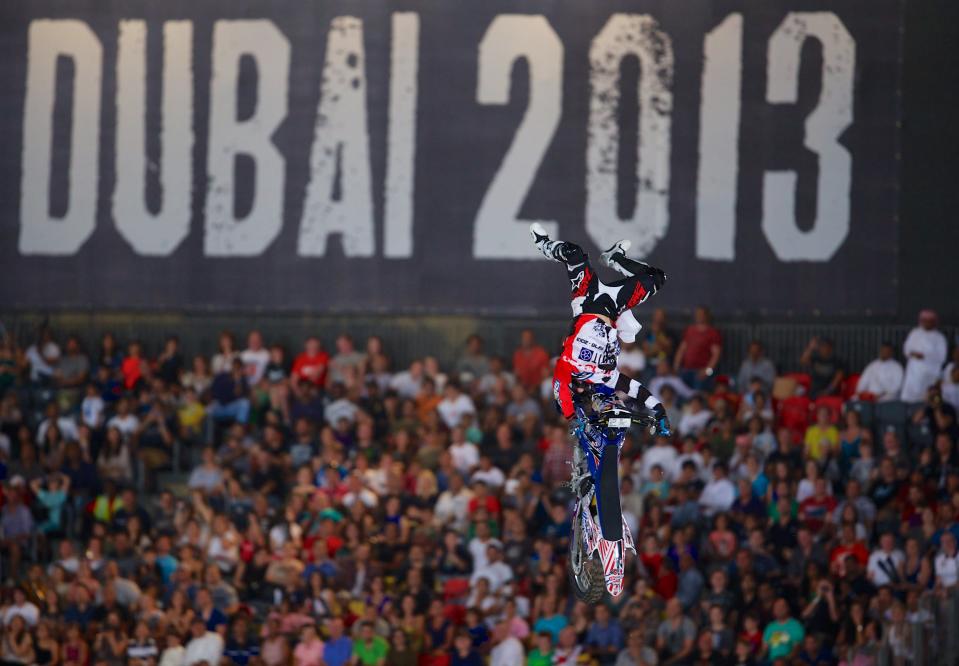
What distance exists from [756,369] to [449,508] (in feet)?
13.7

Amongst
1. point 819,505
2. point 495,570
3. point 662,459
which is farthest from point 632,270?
point 662,459

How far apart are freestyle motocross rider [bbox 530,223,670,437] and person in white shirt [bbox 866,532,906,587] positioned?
5.72m

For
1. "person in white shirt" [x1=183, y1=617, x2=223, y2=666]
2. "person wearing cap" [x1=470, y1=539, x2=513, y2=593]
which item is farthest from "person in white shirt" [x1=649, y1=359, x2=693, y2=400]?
"person in white shirt" [x1=183, y1=617, x2=223, y2=666]

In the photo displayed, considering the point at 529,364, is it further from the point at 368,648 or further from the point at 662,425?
the point at 662,425

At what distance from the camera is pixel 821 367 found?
21906 millimetres

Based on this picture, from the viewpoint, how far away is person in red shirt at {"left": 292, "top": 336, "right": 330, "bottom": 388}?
74.5ft

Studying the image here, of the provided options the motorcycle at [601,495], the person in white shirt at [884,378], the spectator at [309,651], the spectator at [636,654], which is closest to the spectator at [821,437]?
the person in white shirt at [884,378]

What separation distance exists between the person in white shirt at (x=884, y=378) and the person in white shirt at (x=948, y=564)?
3.26m

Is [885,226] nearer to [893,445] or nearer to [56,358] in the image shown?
[893,445]

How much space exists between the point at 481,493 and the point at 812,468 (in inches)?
136

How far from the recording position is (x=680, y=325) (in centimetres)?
2298

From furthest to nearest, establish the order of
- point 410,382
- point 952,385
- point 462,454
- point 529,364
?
point 410,382
point 529,364
point 462,454
point 952,385

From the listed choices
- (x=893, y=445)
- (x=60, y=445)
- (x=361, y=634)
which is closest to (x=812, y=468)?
(x=893, y=445)

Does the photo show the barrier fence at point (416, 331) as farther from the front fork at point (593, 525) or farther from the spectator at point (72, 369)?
the front fork at point (593, 525)
